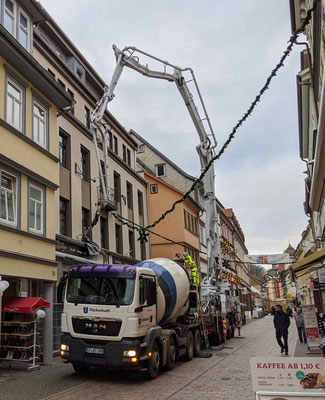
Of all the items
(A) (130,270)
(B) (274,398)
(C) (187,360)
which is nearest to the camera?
(B) (274,398)

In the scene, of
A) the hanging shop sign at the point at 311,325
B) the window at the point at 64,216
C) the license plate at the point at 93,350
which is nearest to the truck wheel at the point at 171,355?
the license plate at the point at 93,350

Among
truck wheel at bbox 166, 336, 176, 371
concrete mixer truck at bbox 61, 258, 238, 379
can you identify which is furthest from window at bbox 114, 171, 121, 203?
concrete mixer truck at bbox 61, 258, 238, 379

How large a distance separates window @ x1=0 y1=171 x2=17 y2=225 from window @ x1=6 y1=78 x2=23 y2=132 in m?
1.72

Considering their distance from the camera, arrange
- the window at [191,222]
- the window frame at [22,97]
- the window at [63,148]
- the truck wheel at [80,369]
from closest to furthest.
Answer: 1. the truck wheel at [80,369]
2. the window frame at [22,97]
3. the window at [63,148]
4. the window at [191,222]

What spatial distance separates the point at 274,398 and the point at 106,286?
23.0 feet

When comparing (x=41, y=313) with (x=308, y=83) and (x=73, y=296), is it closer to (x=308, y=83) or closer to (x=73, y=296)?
(x=73, y=296)

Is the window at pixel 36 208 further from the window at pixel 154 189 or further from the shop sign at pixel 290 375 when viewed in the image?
the window at pixel 154 189

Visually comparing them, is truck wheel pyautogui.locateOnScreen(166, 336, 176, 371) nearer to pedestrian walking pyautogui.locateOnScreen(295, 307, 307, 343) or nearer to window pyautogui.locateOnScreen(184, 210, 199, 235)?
pedestrian walking pyautogui.locateOnScreen(295, 307, 307, 343)

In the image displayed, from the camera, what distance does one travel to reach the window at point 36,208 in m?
14.6

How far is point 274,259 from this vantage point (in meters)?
24.8

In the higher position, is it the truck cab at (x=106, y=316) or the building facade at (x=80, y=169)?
the building facade at (x=80, y=169)

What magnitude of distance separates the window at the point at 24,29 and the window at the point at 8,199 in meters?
5.06

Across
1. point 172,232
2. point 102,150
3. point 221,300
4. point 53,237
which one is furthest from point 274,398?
point 172,232

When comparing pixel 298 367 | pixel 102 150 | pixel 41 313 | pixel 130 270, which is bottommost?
pixel 298 367
